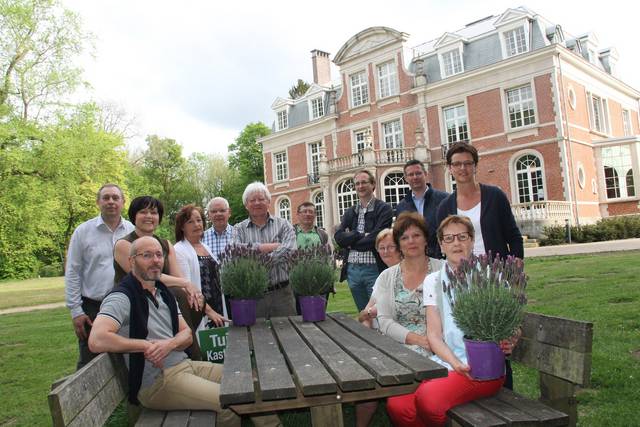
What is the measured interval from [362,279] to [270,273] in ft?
5.06

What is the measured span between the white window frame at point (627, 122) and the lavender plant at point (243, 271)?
29085mm

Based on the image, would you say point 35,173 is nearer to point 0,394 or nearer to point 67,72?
point 67,72

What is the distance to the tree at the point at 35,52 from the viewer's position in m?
20.2

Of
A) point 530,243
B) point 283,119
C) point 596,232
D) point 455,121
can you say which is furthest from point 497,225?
point 283,119

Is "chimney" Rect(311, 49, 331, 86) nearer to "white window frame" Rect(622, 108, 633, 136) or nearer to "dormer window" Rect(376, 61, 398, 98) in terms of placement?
"dormer window" Rect(376, 61, 398, 98)

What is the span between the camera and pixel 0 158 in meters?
18.8

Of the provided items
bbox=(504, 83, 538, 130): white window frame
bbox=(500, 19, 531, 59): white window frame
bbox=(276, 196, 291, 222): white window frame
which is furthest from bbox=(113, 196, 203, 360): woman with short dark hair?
bbox=(276, 196, 291, 222): white window frame

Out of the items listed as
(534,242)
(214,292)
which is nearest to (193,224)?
(214,292)

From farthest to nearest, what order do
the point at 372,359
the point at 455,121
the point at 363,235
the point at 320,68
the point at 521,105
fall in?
1. the point at 320,68
2. the point at 455,121
3. the point at 521,105
4. the point at 363,235
5. the point at 372,359

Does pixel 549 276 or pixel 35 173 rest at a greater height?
pixel 35 173

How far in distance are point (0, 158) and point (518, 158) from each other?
2060 centimetres

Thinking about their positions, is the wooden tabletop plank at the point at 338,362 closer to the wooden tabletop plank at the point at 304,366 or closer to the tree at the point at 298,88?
the wooden tabletop plank at the point at 304,366

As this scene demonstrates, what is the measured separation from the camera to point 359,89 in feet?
92.8

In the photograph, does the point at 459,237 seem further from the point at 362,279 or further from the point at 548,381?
the point at 362,279
